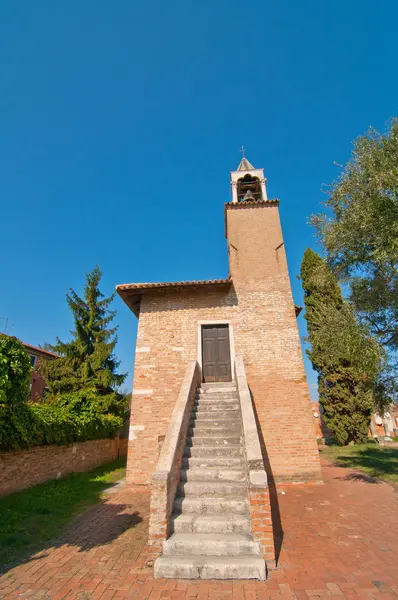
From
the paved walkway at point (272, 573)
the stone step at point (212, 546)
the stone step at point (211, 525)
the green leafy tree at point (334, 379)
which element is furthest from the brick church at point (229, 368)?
the green leafy tree at point (334, 379)

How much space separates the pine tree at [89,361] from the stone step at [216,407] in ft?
25.9

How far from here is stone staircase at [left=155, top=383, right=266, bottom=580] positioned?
11.8 ft

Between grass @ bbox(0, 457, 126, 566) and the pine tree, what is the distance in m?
4.65

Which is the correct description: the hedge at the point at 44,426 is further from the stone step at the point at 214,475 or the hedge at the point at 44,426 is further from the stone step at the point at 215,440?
the stone step at the point at 214,475

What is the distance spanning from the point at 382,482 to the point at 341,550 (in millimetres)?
5667

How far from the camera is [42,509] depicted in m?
6.55

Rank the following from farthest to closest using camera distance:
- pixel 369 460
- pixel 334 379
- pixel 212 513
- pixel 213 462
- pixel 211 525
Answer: pixel 334 379 < pixel 369 460 < pixel 213 462 < pixel 212 513 < pixel 211 525

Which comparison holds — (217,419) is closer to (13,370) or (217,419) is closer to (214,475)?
(214,475)

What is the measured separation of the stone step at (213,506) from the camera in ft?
14.9

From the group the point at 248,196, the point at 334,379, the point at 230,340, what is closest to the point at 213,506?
the point at 230,340

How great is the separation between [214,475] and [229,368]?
4.58 m

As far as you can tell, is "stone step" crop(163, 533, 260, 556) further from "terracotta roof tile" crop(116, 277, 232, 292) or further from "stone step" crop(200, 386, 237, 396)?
"terracotta roof tile" crop(116, 277, 232, 292)

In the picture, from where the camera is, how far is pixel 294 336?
946cm

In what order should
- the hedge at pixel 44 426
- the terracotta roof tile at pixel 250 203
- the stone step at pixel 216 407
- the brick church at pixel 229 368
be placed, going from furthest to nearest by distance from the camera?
the terracotta roof tile at pixel 250 203, the hedge at pixel 44 426, the stone step at pixel 216 407, the brick church at pixel 229 368
